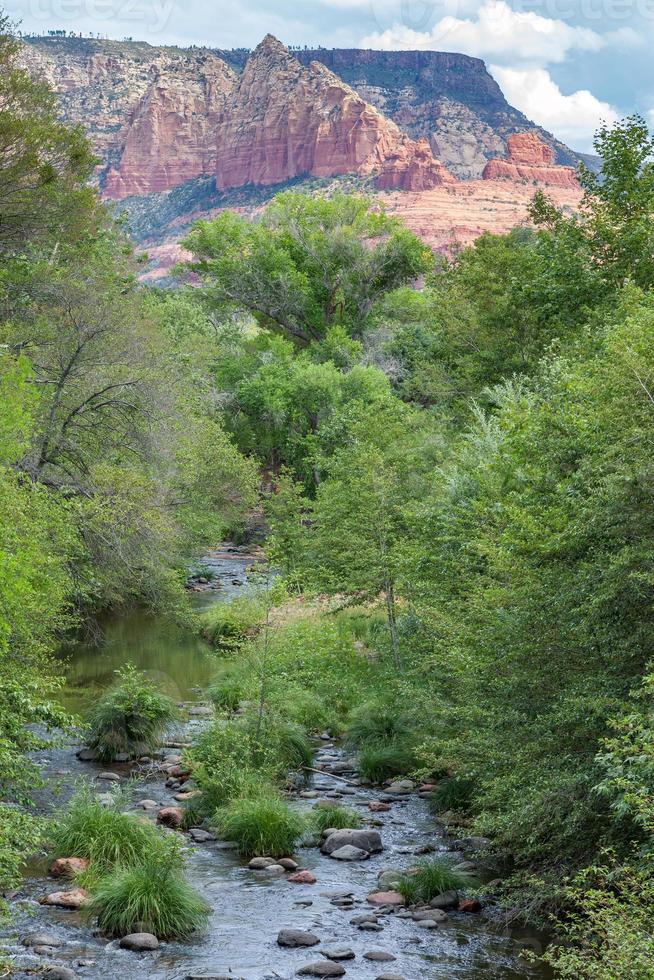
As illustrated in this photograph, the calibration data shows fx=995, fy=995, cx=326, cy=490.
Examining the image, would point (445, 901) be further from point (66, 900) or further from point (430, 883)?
point (66, 900)

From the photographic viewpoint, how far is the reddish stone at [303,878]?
37.4 feet

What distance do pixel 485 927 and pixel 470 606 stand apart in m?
4.00

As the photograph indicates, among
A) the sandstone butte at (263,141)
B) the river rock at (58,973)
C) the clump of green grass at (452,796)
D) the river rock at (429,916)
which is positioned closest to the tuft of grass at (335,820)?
the clump of green grass at (452,796)

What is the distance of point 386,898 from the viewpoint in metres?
10.8

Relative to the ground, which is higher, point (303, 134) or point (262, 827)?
point (303, 134)

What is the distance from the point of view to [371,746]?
16375mm

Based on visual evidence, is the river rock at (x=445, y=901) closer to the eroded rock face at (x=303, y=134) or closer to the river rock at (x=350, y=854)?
the river rock at (x=350, y=854)

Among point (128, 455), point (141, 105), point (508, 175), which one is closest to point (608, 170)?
point (128, 455)

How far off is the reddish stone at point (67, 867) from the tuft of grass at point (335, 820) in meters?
3.22

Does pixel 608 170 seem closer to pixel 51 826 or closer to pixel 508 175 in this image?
pixel 51 826

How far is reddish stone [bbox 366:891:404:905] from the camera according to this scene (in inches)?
424

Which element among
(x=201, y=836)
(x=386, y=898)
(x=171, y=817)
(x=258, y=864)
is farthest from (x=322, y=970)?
(x=171, y=817)

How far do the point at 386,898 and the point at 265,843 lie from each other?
2131 millimetres

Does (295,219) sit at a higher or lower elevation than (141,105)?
lower
